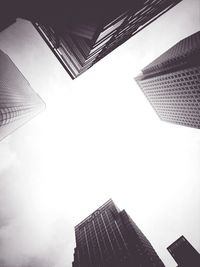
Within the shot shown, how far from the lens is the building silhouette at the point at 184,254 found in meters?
107

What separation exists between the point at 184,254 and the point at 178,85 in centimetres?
8337

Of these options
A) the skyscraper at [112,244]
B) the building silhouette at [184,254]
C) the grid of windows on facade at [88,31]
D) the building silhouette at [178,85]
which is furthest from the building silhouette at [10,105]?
the building silhouette at [184,254]

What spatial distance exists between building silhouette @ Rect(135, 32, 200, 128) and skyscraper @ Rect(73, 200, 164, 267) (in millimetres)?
64982

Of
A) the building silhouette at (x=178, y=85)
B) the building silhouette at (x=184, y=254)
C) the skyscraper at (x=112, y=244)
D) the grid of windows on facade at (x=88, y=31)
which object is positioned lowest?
the building silhouette at (x=184, y=254)

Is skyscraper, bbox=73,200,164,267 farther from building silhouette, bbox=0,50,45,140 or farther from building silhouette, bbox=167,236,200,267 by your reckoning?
building silhouette, bbox=0,50,45,140

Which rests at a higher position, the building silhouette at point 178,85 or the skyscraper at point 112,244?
the building silhouette at point 178,85

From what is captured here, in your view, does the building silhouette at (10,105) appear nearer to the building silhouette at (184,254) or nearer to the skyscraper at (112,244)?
the skyscraper at (112,244)

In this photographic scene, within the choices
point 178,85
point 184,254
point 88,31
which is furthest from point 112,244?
point 88,31

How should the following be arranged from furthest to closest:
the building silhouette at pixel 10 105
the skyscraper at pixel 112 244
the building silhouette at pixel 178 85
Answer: the skyscraper at pixel 112 244 < the building silhouette at pixel 178 85 < the building silhouette at pixel 10 105

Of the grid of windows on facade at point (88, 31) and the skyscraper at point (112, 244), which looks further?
the skyscraper at point (112, 244)

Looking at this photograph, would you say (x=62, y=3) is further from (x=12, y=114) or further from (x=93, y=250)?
(x=93, y=250)

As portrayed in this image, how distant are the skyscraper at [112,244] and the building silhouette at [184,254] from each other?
9043 mm

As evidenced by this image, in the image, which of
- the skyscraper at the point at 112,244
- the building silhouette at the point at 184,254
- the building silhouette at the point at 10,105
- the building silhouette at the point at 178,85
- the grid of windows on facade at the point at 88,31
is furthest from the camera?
the building silhouette at the point at 184,254

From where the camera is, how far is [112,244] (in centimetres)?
11194
